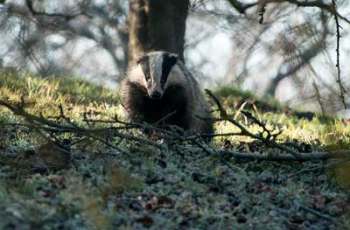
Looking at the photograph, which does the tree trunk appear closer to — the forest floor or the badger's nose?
the badger's nose

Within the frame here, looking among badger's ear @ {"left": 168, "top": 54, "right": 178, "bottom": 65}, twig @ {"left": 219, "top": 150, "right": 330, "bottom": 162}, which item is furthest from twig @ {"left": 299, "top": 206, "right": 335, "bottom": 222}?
badger's ear @ {"left": 168, "top": 54, "right": 178, "bottom": 65}

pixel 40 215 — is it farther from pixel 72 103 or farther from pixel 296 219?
pixel 72 103

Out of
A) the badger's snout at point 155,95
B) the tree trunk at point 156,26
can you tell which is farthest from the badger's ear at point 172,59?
the tree trunk at point 156,26

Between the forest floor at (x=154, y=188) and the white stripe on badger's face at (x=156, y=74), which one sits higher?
the white stripe on badger's face at (x=156, y=74)

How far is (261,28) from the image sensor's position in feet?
21.5

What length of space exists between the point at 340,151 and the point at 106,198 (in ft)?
5.28

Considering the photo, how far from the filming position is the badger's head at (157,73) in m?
7.48

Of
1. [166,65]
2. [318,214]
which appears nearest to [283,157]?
[318,214]

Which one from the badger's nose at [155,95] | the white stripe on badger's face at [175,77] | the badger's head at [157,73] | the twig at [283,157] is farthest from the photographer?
the white stripe on badger's face at [175,77]

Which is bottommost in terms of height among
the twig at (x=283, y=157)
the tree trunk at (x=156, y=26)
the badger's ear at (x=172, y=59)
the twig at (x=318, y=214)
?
the twig at (x=318, y=214)

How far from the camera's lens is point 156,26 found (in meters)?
9.79

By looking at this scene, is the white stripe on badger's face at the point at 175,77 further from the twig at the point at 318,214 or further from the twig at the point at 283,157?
the twig at the point at 318,214

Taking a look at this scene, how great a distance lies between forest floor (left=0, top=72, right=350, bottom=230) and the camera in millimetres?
3939

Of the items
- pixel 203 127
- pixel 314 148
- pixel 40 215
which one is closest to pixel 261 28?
pixel 314 148
